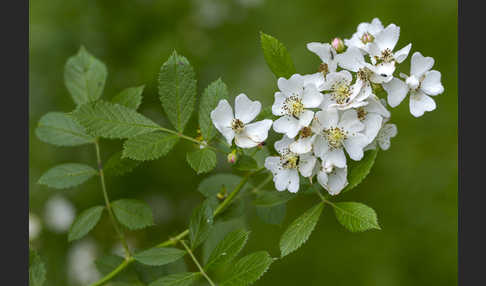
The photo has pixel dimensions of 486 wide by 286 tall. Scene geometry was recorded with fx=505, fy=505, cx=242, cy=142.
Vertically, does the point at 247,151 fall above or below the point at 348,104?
below

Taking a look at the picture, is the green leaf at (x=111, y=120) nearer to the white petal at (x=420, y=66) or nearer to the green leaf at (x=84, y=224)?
the green leaf at (x=84, y=224)

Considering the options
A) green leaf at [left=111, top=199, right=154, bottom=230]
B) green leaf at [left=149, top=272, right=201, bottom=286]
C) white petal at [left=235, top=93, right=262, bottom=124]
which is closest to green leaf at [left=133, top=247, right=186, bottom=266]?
green leaf at [left=149, top=272, right=201, bottom=286]

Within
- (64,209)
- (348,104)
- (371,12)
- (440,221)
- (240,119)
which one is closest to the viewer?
(348,104)

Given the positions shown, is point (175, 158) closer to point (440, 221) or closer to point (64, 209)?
point (64, 209)

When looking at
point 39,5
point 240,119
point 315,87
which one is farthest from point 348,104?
point 39,5

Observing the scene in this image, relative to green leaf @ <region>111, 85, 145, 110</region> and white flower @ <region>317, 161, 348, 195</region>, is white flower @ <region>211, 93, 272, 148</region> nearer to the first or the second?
white flower @ <region>317, 161, 348, 195</region>
